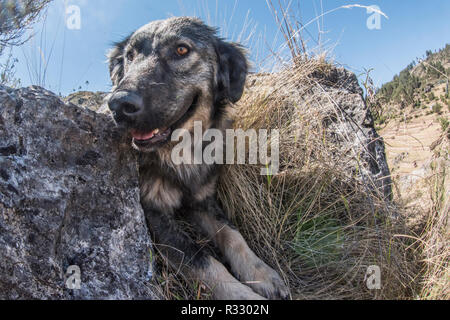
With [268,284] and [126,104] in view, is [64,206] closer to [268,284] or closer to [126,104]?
[126,104]

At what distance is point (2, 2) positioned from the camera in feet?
22.6

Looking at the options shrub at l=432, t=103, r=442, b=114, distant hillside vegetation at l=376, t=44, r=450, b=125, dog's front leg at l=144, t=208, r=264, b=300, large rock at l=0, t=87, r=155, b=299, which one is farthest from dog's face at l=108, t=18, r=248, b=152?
shrub at l=432, t=103, r=442, b=114

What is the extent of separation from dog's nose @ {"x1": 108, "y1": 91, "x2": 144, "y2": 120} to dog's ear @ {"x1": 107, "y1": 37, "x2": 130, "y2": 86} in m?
1.09

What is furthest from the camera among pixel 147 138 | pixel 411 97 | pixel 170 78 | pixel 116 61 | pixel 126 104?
pixel 411 97

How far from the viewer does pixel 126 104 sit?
1.96 meters

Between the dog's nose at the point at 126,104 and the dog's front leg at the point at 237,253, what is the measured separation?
1.08 m

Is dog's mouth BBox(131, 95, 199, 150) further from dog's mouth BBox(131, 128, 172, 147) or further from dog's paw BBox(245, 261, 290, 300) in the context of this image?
dog's paw BBox(245, 261, 290, 300)

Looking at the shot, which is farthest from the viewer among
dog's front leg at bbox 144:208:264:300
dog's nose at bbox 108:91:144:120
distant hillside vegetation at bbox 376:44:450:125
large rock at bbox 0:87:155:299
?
distant hillside vegetation at bbox 376:44:450:125

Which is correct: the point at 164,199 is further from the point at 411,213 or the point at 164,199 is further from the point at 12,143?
the point at 411,213

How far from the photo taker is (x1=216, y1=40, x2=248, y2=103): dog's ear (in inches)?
108

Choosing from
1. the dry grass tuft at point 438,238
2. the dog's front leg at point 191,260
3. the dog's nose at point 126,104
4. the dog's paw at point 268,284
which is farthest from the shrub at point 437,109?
the dog's nose at point 126,104

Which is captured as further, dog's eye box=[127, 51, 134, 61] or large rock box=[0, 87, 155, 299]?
dog's eye box=[127, 51, 134, 61]

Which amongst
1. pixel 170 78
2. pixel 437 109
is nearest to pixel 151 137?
pixel 170 78

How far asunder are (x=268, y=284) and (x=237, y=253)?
332 millimetres
